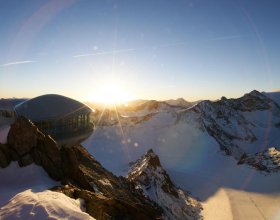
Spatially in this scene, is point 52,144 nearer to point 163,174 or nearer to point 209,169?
point 163,174

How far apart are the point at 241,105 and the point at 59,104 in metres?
180

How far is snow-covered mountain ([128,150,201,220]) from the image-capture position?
120ft

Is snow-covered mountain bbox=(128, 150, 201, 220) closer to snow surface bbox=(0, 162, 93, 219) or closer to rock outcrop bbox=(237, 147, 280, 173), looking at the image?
snow surface bbox=(0, 162, 93, 219)

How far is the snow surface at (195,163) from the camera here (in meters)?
52.9

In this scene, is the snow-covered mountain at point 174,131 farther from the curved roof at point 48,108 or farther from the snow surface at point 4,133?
the snow surface at point 4,133

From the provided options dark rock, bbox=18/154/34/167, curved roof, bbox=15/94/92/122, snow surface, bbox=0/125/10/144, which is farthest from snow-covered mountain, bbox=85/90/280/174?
dark rock, bbox=18/154/34/167

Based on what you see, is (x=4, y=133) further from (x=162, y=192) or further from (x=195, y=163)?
(x=195, y=163)

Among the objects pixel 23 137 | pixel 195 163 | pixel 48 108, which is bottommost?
pixel 195 163

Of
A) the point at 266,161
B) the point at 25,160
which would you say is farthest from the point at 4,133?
the point at 266,161

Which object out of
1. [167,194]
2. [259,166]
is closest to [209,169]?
[259,166]

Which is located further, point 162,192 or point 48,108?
point 162,192

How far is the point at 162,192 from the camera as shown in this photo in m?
40.3

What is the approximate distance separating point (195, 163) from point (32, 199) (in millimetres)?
76106

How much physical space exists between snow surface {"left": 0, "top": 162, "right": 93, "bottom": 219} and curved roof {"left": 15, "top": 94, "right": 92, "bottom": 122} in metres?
4.28
